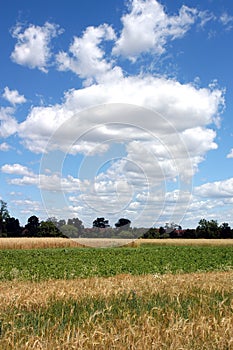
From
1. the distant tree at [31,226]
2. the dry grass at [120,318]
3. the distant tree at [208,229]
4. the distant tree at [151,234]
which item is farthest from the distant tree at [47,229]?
the dry grass at [120,318]

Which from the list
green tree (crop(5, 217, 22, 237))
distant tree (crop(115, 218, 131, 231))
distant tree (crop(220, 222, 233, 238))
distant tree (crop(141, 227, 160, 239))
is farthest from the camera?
green tree (crop(5, 217, 22, 237))

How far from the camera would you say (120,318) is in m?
7.59

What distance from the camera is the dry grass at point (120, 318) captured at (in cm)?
621

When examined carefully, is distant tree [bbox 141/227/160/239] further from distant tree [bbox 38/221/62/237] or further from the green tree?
the green tree

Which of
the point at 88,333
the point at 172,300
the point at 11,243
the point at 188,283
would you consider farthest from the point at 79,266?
the point at 11,243

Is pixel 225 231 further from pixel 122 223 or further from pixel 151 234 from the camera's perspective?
pixel 122 223

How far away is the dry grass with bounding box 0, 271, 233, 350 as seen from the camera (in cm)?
621

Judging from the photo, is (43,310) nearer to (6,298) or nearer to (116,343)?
(6,298)

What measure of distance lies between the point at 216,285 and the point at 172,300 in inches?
93.0

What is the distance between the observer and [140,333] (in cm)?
653

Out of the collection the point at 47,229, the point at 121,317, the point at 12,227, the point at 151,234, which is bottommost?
the point at 121,317

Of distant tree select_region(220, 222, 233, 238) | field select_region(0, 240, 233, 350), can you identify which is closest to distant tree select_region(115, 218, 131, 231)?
field select_region(0, 240, 233, 350)

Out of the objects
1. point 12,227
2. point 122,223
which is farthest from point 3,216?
point 122,223

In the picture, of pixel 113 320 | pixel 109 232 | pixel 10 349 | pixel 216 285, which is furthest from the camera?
pixel 109 232
